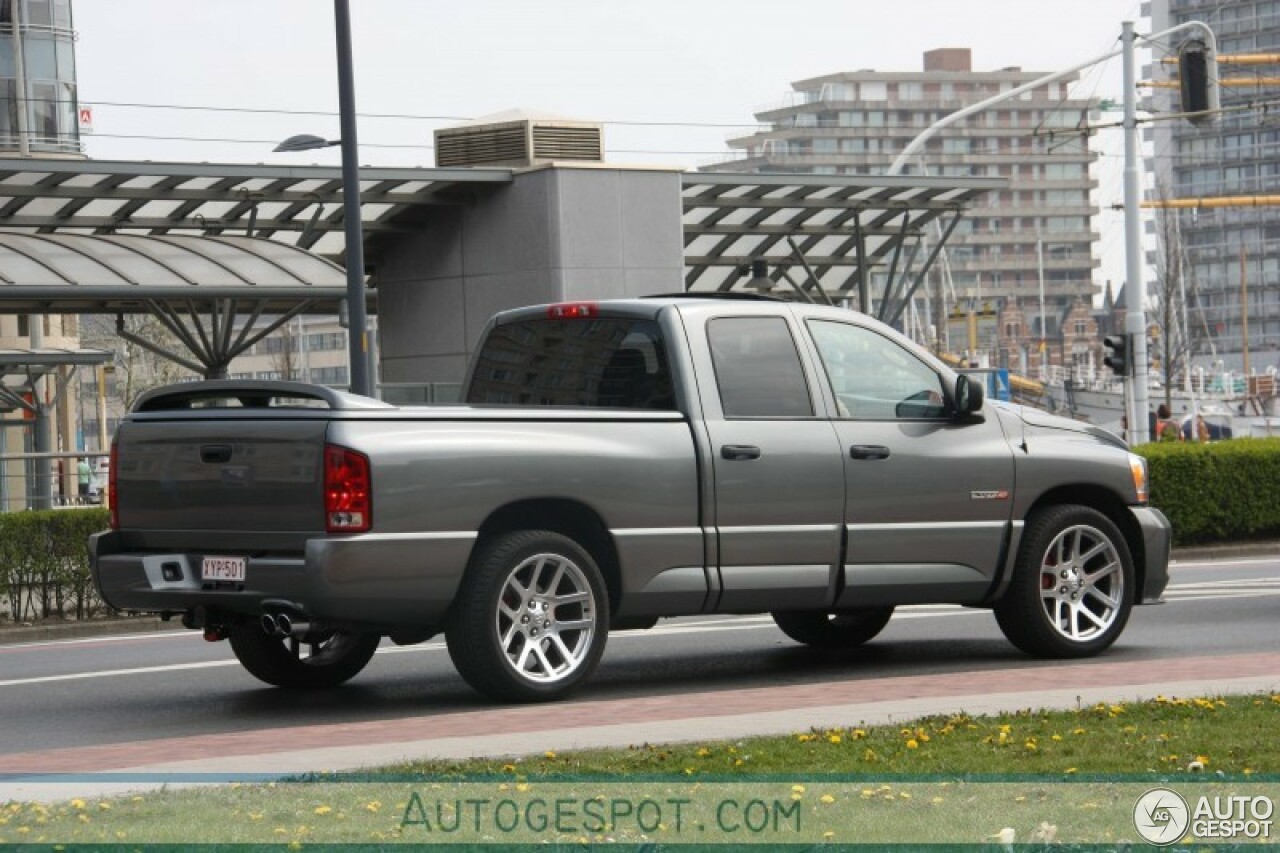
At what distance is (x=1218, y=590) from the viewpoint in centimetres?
1803

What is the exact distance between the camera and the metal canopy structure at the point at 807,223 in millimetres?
31562

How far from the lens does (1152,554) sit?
1291 cm

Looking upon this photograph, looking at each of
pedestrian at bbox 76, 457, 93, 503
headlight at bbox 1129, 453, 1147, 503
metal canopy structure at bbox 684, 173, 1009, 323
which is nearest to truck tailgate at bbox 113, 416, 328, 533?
headlight at bbox 1129, 453, 1147, 503

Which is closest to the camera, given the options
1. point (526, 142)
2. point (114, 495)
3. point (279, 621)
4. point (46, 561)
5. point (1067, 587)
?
point (279, 621)

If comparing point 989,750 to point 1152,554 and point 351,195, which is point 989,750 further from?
point 351,195

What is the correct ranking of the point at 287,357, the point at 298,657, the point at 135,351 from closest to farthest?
1. the point at 298,657
2. the point at 135,351
3. the point at 287,357

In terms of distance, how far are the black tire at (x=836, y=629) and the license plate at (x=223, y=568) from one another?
161 inches

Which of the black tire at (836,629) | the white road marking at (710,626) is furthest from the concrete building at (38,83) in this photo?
the black tire at (836,629)

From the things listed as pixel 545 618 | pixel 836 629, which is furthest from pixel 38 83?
pixel 545 618

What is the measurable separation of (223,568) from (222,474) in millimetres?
431

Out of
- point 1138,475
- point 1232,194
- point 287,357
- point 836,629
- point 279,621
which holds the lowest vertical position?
point 836,629

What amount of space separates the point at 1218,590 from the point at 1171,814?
1169 centimetres

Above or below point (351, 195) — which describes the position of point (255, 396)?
below

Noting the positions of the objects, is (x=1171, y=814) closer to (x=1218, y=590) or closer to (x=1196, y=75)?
(x=1218, y=590)
